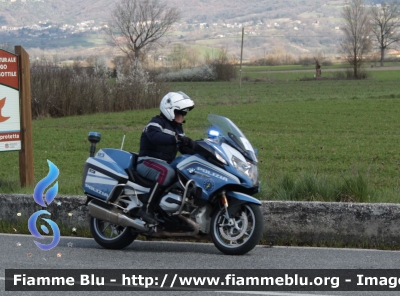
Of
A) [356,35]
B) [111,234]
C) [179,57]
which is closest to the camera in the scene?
[111,234]

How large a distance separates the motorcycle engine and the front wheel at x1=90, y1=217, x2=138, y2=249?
611 millimetres

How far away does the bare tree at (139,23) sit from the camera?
139125 millimetres

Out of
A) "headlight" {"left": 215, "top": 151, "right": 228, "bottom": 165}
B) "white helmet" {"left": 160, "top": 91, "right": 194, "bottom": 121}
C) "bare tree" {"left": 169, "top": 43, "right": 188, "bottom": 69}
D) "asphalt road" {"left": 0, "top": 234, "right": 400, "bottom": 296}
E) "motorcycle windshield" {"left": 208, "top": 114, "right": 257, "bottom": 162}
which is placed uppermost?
"white helmet" {"left": 160, "top": 91, "right": 194, "bottom": 121}

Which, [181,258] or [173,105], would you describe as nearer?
[181,258]

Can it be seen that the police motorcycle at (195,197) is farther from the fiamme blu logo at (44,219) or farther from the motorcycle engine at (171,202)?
the fiamme blu logo at (44,219)

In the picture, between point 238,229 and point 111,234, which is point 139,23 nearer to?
point 111,234

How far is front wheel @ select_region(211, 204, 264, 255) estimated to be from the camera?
8172mm

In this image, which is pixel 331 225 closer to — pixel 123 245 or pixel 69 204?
pixel 123 245

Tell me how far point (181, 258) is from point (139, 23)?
445 ft

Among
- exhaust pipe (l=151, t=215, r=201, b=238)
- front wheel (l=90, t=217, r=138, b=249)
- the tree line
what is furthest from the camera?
the tree line

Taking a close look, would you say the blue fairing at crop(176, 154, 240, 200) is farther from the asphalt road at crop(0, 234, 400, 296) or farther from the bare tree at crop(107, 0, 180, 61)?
the bare tree at crop(107, 0, 180, 61)

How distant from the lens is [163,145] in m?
8.63

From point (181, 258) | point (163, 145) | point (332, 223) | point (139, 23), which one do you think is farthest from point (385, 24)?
point (181, 258)

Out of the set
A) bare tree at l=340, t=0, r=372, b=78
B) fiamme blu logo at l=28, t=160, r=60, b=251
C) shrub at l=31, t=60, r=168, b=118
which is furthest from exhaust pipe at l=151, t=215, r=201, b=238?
bare tree at l=340, t=0, r=372, b=78
